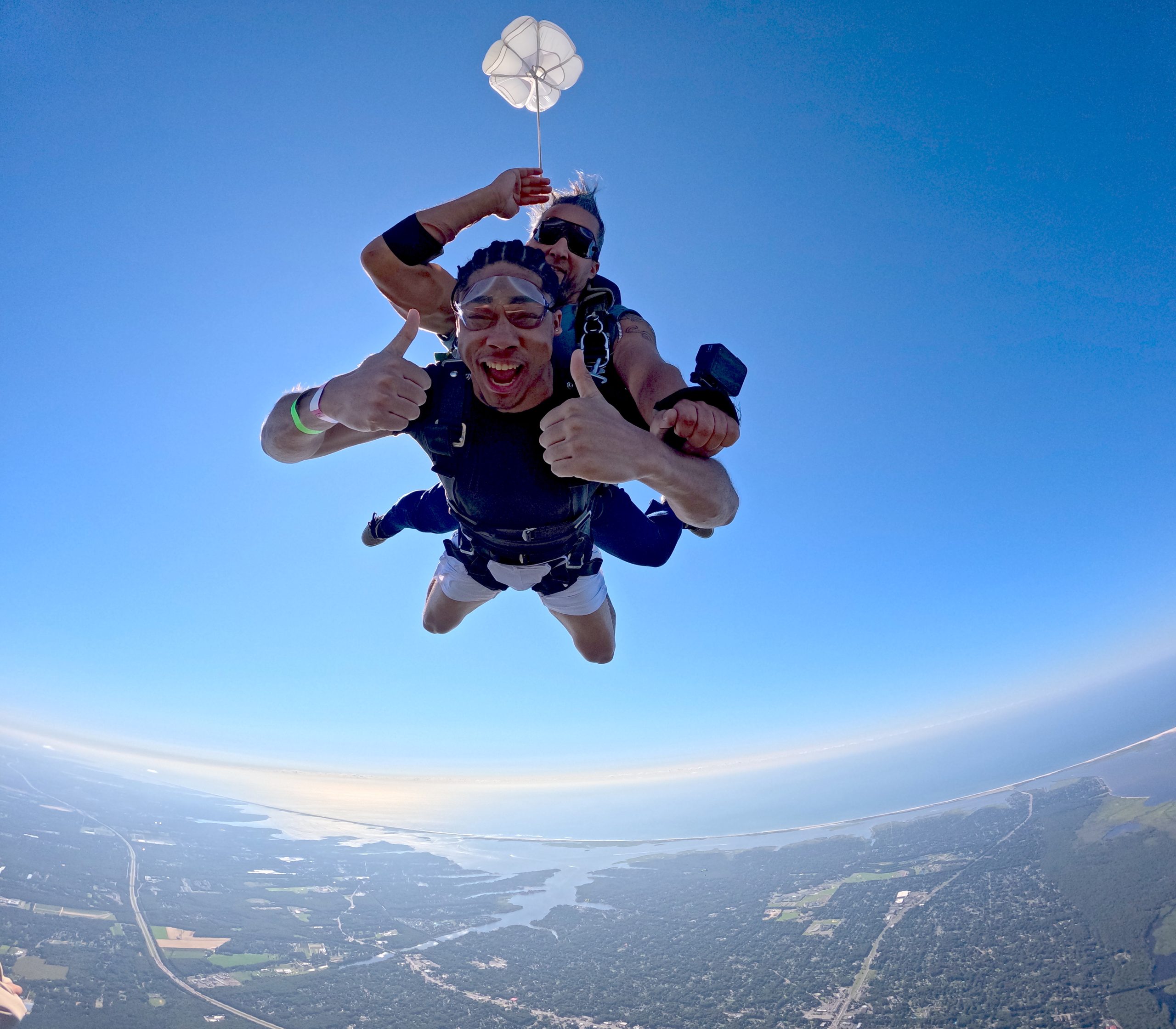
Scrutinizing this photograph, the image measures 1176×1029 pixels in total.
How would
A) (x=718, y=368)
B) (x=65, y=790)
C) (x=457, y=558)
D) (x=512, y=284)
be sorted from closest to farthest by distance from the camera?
1. (x=718, y=368)
2. (x=512, y=284)
3. (x=457, y=558)
4. (x=65, y=790)

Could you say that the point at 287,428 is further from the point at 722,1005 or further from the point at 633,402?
the point at 722,1005

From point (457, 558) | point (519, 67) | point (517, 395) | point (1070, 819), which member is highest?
point (519, 67)

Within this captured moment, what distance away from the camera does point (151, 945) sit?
109ft

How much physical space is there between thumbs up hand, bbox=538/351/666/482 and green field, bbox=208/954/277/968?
49.4 m

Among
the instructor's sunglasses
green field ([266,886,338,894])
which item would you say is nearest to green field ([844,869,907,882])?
green field ([266,886,338,894])

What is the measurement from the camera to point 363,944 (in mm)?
36500

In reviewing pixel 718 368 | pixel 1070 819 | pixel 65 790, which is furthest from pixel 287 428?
pixel 65 790

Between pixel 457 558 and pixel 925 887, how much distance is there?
52.3 meters

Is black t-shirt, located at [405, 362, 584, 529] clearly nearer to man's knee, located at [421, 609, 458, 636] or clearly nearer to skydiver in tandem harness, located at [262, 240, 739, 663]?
skydiver in tandem harness, located at [262, 240, 739, 663]

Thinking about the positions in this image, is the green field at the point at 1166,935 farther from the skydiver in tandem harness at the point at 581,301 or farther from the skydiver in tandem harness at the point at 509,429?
the skydiver in tandem harness at the point at 509,429

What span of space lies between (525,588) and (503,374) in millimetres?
1513

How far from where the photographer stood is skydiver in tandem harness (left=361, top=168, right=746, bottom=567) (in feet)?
4.61

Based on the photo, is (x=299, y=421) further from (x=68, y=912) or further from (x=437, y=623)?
(x=68, y=912)

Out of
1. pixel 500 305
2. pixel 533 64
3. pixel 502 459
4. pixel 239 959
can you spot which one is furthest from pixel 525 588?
pixel 239 959
